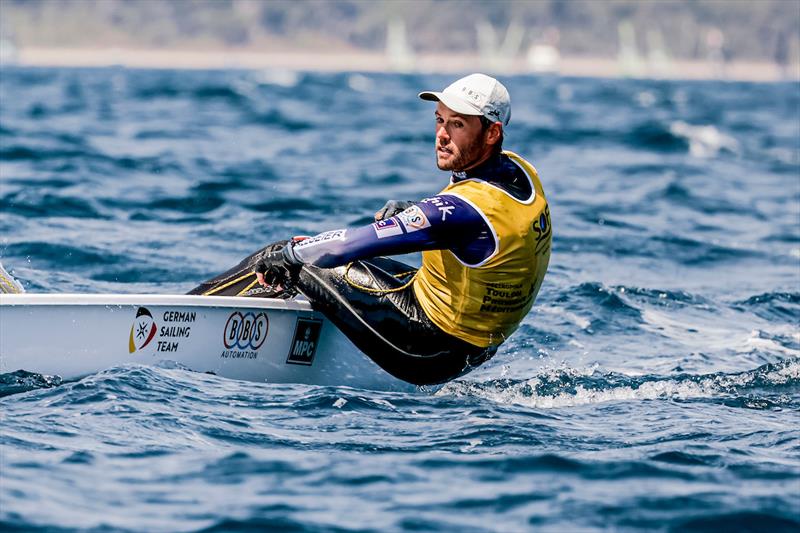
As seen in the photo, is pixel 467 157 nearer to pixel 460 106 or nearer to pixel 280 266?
pixel 460 106

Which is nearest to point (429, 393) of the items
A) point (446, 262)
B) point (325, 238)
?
point (446, 262)

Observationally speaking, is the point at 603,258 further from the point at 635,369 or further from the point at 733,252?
the point at 635,369

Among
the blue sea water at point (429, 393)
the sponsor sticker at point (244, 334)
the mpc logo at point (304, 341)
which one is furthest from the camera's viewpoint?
the mpc logo at point (304, 341)

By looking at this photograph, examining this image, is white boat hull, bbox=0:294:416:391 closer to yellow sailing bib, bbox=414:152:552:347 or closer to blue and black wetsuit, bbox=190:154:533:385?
blue and black wetsuit, bbox=190:154:533:385

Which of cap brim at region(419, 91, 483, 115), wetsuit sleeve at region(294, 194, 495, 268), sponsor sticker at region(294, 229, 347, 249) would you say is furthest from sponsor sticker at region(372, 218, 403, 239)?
cap brim at region(419, 91, 483, 115)

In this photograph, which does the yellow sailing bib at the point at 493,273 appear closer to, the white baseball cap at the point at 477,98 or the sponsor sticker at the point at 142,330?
the white baseball cap at the point at 477,98

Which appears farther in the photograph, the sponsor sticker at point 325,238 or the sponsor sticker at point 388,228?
the sponsor sticker at point 325,238

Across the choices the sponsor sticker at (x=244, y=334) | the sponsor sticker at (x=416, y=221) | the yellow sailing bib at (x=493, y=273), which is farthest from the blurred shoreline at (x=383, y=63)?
the sponsor sticker at (x=416, y=221)

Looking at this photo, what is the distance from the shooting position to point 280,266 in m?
5.96

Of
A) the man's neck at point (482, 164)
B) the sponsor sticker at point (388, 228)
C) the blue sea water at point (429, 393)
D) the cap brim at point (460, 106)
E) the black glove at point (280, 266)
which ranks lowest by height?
the blue sea water at point (429, 393)

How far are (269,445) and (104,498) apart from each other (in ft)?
2.87

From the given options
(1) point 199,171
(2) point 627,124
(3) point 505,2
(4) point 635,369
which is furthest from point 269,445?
(3) point 505,2

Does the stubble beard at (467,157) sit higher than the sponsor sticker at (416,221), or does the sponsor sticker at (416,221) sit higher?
the stubble beard at (467,157)

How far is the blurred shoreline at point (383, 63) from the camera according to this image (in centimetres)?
12544
